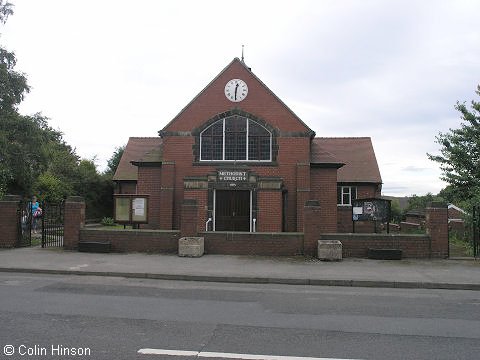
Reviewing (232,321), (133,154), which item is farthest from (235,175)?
(133,154)

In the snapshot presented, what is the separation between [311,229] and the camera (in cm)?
1487

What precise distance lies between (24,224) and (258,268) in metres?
10.5

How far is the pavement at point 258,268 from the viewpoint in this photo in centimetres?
1121

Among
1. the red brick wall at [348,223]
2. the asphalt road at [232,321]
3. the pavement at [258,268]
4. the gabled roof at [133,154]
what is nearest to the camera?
the asphalt road at [232,321]

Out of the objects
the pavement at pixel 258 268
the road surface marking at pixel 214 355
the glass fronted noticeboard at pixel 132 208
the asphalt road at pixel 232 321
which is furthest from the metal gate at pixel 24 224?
the road surface marking at pixel 214 355

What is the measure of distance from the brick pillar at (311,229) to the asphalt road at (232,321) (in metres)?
4.22

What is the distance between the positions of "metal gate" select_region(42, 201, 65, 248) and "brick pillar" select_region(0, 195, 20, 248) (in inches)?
40.9

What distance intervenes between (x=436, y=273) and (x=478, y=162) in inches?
463

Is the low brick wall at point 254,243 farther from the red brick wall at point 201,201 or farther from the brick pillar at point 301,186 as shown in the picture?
the brick pillar at point 301,186

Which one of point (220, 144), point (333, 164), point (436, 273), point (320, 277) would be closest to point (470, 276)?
point (436, 273)

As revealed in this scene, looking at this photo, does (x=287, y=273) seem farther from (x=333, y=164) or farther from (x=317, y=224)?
(x=333, y=164)

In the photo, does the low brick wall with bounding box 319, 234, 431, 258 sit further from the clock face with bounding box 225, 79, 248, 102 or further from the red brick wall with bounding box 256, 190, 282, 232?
the clock face with bounding box 225, 79, 248, 102

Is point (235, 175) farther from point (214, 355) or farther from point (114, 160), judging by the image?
point (114, 160)

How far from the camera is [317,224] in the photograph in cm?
1484
